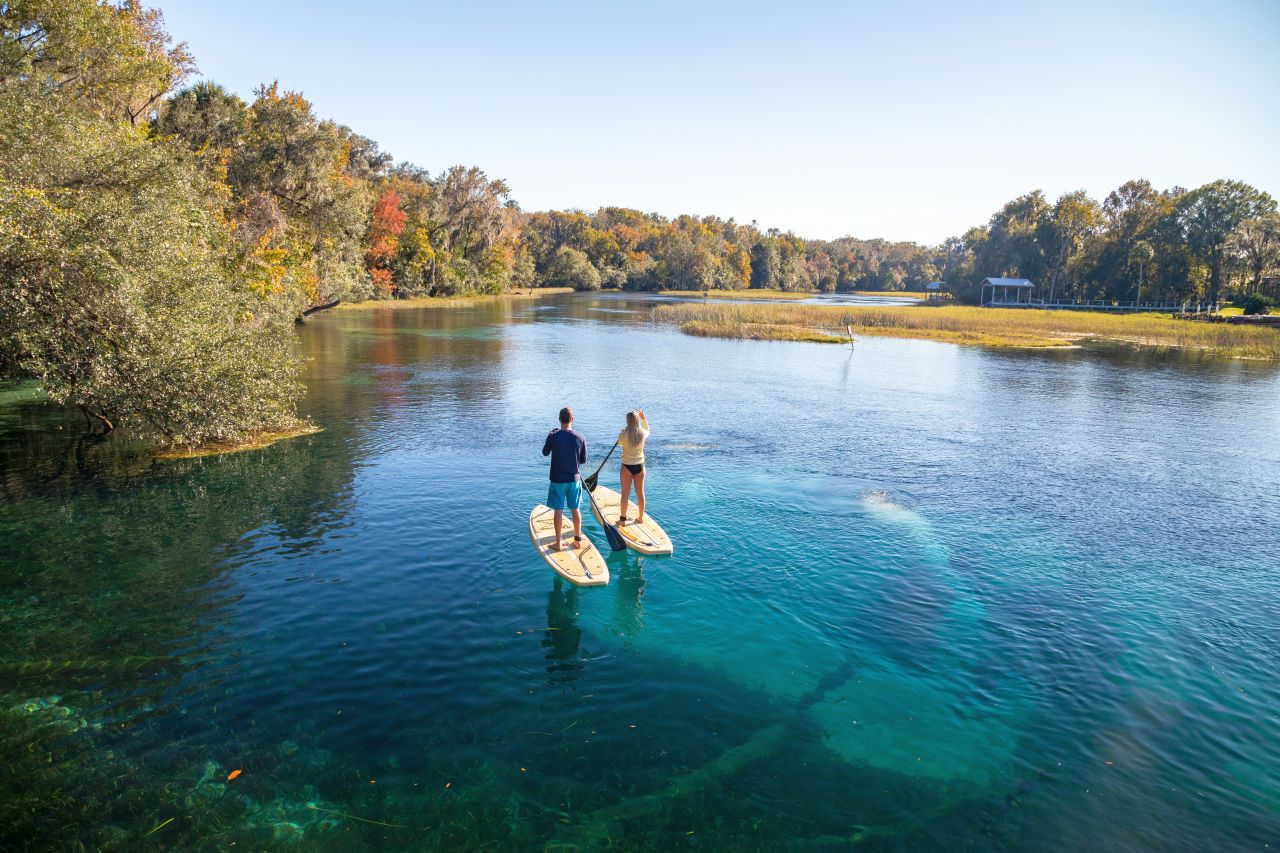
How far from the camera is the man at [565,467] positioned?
12.9 metres

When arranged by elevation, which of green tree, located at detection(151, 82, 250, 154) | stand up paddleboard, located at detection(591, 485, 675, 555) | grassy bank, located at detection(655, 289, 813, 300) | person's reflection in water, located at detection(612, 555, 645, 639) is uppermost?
green tree, located at detection(151, 82, 250, 154)

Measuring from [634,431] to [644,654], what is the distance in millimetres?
5020

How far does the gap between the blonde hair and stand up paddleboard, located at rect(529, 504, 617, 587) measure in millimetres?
2228

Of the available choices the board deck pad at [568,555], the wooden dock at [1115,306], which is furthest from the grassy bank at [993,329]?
the board deck pad at [568,555]

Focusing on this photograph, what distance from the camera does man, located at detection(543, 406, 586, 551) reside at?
12.9 m

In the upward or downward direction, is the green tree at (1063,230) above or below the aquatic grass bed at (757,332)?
above

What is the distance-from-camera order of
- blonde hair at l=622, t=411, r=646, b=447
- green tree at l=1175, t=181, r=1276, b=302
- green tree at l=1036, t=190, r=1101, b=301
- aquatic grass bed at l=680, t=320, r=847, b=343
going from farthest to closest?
green tree at l=1036, t=190, r=1101, b=301, green tree at l=1175, t=181, r=1276, b=302, aquatic grass bed at l=680, t=320, r=847, b=343, blonde hair at l=622, t=411, r=646, b=447

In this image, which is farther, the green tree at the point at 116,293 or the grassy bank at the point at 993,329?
the grassy bank at the point at 993,329

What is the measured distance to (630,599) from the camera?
12.9 meters

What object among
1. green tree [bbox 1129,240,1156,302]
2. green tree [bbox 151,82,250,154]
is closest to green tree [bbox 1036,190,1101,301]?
green tree [bbox 1129,240,1156,302]

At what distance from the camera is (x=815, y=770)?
8.46 m

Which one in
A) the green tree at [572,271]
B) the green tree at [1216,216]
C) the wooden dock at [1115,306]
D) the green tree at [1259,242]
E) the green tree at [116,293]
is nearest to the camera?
the green tree at [116,293]

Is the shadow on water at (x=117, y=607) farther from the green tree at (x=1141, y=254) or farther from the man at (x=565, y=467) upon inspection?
the green tree at (x=1141, y=254)

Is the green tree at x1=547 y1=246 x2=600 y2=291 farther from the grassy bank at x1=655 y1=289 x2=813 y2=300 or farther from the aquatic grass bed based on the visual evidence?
the aquatic grass bed
